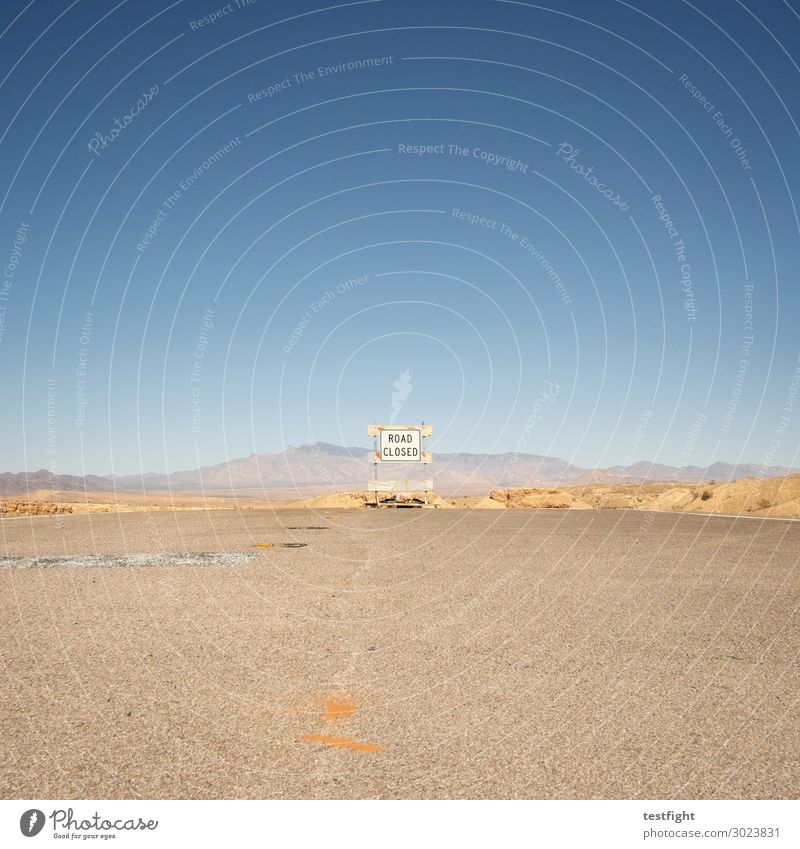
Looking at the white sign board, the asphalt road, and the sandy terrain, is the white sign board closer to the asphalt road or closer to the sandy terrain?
the sandy terrain

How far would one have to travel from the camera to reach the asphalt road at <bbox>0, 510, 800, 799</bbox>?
4.20 meters

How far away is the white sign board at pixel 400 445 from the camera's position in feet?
133

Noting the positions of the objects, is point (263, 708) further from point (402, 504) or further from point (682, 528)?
point (402, 504)

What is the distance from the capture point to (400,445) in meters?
40.8

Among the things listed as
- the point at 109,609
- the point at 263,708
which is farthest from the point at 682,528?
the point at 263,708

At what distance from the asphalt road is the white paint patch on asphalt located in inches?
15.9

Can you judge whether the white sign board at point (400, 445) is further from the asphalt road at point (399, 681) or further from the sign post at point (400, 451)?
the asphalt road at point (399, 681)
